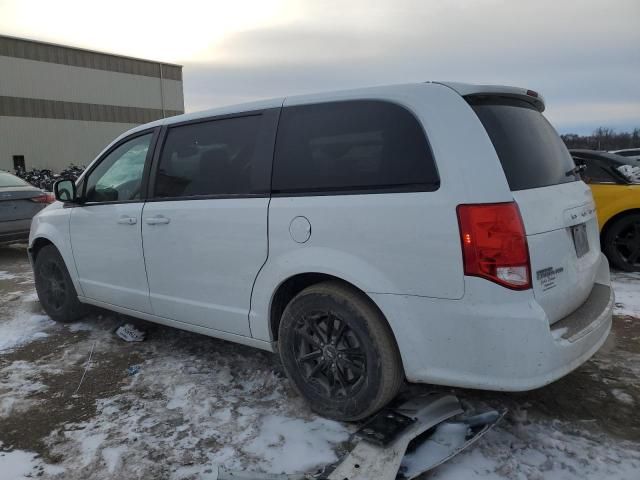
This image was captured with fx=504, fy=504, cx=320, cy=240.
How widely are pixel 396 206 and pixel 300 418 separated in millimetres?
1401

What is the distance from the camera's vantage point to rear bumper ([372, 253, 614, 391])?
227 cm

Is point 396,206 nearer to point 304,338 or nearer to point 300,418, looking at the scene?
point 304,338

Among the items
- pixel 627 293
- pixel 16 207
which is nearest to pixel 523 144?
pixel 627 293

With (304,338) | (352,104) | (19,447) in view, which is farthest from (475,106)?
(19,447)

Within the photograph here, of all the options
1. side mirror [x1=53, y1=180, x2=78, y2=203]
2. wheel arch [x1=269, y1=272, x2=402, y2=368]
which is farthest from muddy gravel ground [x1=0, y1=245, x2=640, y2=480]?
side mirror [x1=53, y1=180, x2=78, y2=203]

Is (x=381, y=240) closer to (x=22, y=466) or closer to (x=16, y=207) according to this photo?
(x=22, y=466)

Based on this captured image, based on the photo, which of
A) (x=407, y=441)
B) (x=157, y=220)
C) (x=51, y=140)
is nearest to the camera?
(x=407, y=441)

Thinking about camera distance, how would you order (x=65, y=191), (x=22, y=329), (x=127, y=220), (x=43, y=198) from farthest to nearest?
(x=43, y=198), (x=22, y=329), (x=65, y=191), (x=127, y=220)

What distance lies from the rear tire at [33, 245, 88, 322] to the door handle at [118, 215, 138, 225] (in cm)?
123

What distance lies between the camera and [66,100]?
32719mm

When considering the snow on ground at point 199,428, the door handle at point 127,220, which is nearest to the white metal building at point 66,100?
the door handle at point 127,220

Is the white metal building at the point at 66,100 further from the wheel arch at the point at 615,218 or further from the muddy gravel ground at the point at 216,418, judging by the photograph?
the wheel arch at the point at 615,218

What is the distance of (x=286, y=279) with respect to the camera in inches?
115

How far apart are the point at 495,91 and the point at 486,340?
134 centimetres
